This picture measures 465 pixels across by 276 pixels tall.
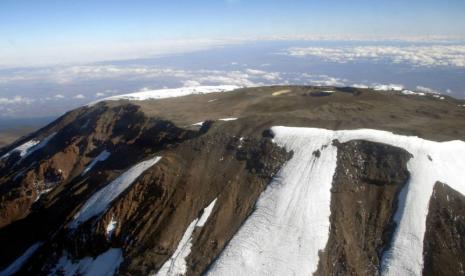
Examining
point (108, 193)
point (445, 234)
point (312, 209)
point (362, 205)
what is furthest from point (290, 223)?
point (108, 193)

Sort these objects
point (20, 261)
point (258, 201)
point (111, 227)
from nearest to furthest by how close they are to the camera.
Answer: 1. point (258, 201)
2. point (111, 227)
3. point (20, 261)

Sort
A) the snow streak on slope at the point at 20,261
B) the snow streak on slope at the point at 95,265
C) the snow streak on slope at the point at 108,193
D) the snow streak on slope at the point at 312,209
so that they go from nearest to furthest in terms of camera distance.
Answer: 1. the snow streak on slope at the point at 312,209
2. the snow streak on slope at the point at 95,265
3. the snow streak on slope at the point at 20,261
4. the snow streak on slope at the point at 108,193

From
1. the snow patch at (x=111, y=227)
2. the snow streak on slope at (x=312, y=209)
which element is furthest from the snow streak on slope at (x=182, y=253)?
the snow patch at (x=111, y=227)

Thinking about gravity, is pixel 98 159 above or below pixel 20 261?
above

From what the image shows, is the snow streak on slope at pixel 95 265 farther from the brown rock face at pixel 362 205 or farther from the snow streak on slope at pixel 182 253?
the brown rock face at pixel 362 205

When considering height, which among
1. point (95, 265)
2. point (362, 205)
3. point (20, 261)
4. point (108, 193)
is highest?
point (108, 193)

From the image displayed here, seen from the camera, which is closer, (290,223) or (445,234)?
(445,234)

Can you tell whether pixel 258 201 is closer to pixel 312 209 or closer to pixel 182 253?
pixel 312 209
